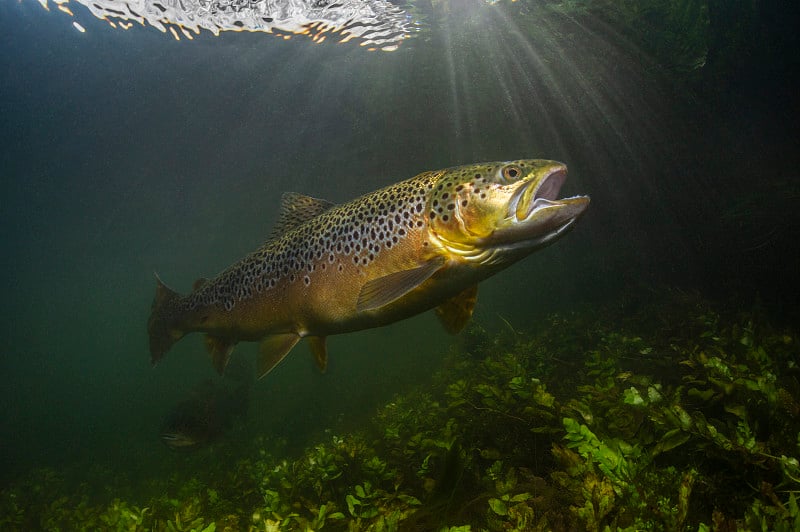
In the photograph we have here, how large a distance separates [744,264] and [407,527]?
10.4 meters

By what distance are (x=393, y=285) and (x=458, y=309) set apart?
33.6 inches

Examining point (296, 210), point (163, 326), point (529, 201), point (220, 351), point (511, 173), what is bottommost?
point (220, 351)

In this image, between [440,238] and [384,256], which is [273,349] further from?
[440,238]

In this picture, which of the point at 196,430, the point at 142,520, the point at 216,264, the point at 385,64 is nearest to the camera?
the point at 142,520

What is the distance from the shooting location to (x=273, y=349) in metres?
4.00

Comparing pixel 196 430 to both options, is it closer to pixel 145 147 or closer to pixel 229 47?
pixel 229 47

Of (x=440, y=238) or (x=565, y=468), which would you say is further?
(x=440, y=238)

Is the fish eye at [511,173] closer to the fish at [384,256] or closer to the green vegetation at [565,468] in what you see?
the fish at [384,256]

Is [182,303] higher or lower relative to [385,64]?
lower

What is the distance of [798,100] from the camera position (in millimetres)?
7715

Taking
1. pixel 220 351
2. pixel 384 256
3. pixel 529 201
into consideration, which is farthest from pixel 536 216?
pixel 220 351

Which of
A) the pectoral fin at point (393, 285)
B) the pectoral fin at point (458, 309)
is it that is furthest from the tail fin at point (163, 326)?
the pectoral fin at point (458, 309)

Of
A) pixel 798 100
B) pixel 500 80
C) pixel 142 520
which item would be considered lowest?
pixel 798 100

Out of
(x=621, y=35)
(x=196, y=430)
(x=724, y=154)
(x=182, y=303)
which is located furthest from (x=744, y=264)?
(x=196, y=430)
